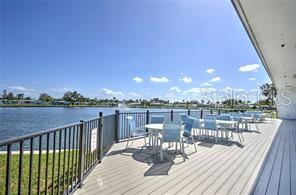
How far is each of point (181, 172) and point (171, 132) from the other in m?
0.91

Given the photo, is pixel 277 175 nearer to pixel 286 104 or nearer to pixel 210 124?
pixel 210 124

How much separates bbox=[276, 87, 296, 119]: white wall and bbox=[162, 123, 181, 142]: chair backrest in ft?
60.0

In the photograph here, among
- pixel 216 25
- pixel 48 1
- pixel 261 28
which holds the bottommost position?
pixel 261 28

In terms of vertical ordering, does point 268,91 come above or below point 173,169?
above

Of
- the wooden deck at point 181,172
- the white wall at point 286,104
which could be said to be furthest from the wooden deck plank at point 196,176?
the white wall at point 286,104

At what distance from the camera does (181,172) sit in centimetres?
343

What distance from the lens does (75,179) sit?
9.21 feet

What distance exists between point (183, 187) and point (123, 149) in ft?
7.87

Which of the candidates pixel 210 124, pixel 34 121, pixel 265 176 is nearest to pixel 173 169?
pixel 265 176

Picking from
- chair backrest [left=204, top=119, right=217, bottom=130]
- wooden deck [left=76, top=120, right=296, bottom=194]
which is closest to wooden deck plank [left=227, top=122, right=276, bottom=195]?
wooden deck [left=76, top=120, right=296, bottom=194]

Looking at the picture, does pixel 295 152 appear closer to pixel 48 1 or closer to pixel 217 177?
pixel 217 177

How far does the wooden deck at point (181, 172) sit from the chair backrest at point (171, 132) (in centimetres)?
43

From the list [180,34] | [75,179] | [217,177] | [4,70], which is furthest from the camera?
[4,70]

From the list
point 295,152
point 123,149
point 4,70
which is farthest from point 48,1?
point 4,70
